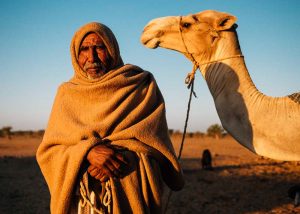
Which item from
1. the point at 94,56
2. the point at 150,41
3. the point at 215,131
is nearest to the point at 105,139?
the point at 94,56

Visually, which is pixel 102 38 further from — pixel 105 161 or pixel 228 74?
pixel 228 74

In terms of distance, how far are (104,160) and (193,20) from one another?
2.38m

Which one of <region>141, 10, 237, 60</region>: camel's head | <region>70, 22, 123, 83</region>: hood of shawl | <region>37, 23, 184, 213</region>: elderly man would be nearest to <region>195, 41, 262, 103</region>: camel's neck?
<region>141, 10, 237, 60</region>: camel's head

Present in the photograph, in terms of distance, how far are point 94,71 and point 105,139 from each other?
0.50 metres

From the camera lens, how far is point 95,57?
2.41m

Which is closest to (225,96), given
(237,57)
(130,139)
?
(237,57)

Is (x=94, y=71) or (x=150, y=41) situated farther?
(x=150, y=41)

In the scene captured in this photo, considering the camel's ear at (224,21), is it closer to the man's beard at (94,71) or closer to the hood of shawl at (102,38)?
the hood of shawl at (102,38)

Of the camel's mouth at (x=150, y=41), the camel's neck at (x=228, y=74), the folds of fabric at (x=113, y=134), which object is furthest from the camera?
the camel's mouth at (x=150, y=41)

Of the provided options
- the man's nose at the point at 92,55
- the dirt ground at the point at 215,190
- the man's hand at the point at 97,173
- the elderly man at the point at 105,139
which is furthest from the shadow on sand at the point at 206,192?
the man's nose at the point at 92,55

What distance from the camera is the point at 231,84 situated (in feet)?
11.6

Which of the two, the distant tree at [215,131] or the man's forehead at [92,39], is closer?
the man's forehead at [92,39]

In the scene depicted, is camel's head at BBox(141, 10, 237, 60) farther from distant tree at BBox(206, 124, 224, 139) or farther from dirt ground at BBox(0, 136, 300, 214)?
distant tree at BBox(206, 124, 224, 139)

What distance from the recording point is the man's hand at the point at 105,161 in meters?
→ 2.07
